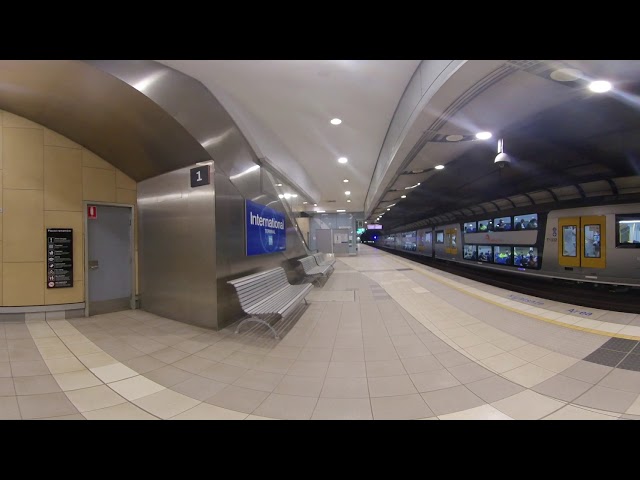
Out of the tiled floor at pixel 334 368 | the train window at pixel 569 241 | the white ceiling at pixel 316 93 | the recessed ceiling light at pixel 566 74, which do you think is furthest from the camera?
the train window at pixel 569 241

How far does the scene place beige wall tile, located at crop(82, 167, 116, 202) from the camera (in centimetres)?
522

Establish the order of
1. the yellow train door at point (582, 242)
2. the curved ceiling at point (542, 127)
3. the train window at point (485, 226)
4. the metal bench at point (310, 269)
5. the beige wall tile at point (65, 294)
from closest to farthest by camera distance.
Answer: the curved ceiling at point (542, 127) → the beige wall tile at point (65, 294) → the yellow train door at point (582, 242) → the metal bench at point (310, 269) → the train window at point (485, 226)

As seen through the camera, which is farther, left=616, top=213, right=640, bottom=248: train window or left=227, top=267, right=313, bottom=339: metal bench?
left=616, top=213, right=640, bottom=248: train window

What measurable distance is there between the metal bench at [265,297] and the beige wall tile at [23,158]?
4.49 m

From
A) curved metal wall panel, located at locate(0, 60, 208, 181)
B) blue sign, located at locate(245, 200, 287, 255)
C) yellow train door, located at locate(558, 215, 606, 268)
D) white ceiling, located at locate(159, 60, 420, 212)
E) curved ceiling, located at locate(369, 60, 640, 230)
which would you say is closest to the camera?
curved ceiling, located at locate(369, 60, 640, 230)

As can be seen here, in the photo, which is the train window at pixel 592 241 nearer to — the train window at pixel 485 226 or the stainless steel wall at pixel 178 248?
the train window at pixel 485 226

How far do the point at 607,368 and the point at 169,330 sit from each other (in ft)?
20.8

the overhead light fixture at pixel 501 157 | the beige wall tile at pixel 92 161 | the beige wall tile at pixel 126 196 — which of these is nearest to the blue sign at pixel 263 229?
the beige wall tile at pixel 126 196

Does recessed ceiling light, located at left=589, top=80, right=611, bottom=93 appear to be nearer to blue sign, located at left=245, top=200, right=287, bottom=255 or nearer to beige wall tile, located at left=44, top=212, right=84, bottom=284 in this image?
blue sign, located at left=245, top=200, right=287, bottom=255

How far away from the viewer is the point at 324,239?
1923 centimetres

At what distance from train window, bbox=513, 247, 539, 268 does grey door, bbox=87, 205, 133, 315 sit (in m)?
14.2

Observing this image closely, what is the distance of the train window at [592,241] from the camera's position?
8047mm

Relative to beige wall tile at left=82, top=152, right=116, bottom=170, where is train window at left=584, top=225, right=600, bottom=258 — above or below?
below

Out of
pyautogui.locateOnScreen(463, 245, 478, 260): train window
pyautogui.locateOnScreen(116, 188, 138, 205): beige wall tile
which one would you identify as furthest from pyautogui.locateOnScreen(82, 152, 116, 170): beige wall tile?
pyautogui.locateOnScreen(463, 245, 478, 260): train window
